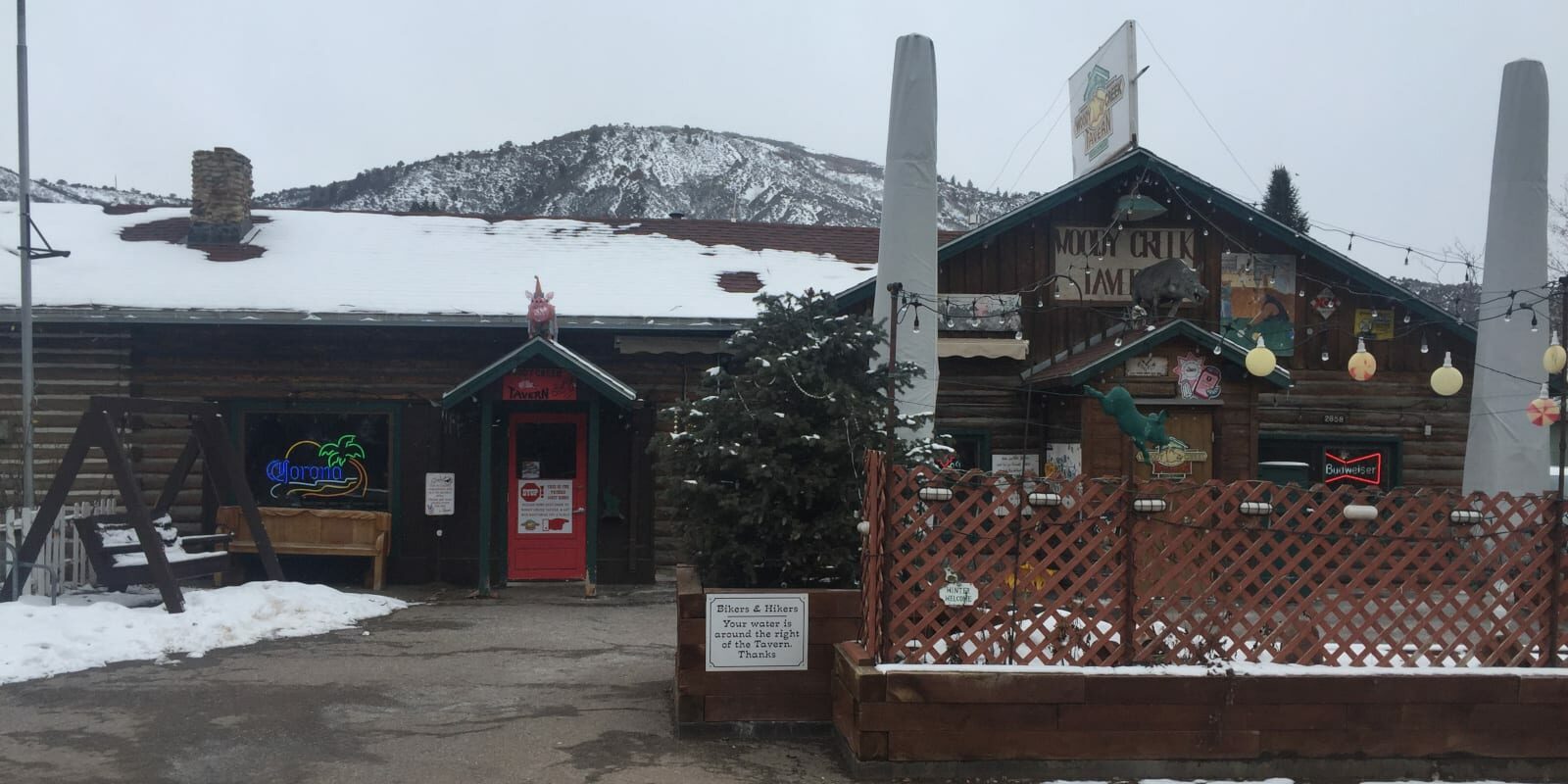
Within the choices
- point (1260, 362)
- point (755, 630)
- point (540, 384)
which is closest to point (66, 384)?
point (540, 384)

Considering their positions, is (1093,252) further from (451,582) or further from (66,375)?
(66,375)

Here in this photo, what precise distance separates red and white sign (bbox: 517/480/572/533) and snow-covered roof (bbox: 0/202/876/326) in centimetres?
206

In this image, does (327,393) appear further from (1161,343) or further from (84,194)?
(84,194)

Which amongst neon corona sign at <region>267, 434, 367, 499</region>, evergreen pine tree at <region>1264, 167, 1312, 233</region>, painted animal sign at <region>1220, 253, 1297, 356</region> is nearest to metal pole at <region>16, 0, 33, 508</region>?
neon corona sign at <region>267, 434, 367, 499</region>

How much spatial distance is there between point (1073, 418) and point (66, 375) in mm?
12549

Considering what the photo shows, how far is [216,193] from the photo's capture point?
704 inches

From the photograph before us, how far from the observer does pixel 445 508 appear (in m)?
14.7

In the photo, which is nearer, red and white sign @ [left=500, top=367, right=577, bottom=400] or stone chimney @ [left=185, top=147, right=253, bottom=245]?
red and white sign @ [left=500, top=367, right=577, bottom=400]

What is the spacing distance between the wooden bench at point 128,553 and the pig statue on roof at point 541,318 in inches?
163

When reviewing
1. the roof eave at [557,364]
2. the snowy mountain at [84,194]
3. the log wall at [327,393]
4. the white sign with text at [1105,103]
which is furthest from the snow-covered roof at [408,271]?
the snowy mountain at [84,194]

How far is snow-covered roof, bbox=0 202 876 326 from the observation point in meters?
14.7

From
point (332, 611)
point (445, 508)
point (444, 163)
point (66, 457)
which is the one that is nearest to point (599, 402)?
point (445, 508)

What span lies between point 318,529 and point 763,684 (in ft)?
28.9

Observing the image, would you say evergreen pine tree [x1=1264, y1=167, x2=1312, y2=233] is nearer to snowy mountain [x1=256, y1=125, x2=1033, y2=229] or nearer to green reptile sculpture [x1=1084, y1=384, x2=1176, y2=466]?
green reptile sculpture [x1=1084, y1=384, x2=1176, y2=466]
